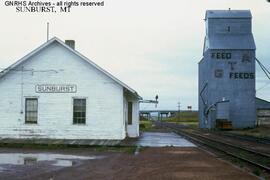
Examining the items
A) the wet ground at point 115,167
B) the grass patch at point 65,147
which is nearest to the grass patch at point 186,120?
the grass patch at point 65,147

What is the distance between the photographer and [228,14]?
200 feet

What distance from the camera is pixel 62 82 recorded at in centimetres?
2900

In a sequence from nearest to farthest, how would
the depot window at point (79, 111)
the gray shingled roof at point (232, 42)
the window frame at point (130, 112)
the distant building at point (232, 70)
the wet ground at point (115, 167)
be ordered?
the wet ground at point (115, 167)
the depot window at point (79, 111)
the window frame at point (130, 112)
the distant building at point (232, 70)
the gray shingled roof at point (232, 42)

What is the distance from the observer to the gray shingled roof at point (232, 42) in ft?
196

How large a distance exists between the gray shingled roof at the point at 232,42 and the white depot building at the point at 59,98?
33.1 m

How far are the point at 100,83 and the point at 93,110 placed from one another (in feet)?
5.02

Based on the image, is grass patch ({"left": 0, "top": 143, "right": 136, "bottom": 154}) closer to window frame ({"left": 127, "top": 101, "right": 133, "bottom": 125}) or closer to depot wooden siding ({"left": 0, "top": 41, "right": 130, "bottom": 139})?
depot wooden siding ({"left": 0, "top": 41, "right": 130, "bottom": 139})

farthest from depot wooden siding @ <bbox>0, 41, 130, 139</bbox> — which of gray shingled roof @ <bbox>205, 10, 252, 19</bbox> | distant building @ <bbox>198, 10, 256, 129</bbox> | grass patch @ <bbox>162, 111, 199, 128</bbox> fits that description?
grass patch @ <bbox>162, 111, 199, 128</bbox>

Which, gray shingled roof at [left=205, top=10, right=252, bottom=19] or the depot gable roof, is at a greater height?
gray shingled roof at [left=205, top=10, right=252, bottom=19]

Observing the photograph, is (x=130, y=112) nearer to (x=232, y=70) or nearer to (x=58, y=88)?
(x=58, y=88)

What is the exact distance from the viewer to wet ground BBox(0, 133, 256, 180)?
13561mm

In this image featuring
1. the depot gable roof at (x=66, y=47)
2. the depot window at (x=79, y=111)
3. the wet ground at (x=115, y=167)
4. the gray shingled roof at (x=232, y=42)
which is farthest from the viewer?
the gray shingled roof at (x=232, y=42)

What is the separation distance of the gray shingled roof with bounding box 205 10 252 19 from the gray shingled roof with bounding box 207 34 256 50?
2.19 m

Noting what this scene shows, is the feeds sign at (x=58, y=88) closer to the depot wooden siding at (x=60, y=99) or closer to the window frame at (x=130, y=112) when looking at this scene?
the depot wooden siding at (x=60, y=99)
